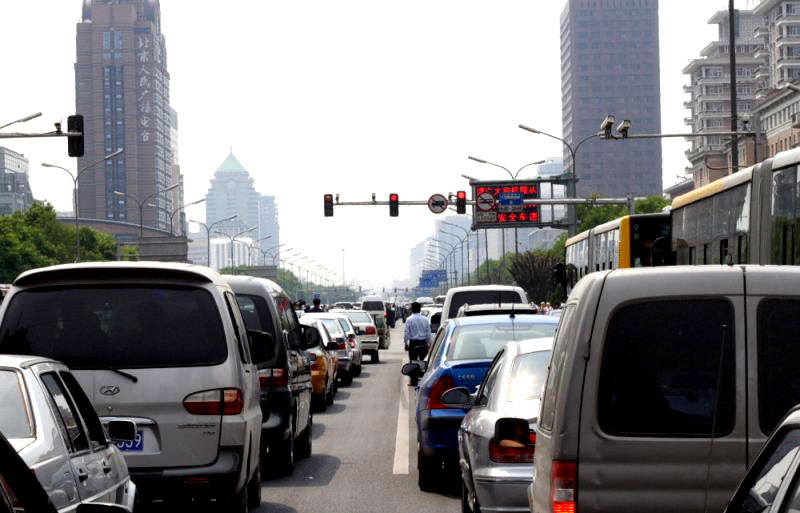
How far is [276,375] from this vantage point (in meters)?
14.3

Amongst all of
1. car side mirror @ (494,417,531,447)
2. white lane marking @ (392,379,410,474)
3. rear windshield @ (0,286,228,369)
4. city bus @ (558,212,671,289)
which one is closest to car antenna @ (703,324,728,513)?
car side mirror @ (494,417,531,447)

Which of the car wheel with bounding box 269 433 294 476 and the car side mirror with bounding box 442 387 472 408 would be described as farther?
the car wheel with bounding box 269 433 294 476

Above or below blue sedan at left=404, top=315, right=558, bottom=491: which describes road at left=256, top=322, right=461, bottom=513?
below

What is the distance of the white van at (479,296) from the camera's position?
25953mm

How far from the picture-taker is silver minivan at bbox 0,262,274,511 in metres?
10.0

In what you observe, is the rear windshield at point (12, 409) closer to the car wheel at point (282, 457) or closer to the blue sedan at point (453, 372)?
the blue sedan at point (453, 372)

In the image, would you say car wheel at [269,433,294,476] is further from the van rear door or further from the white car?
the van rear door

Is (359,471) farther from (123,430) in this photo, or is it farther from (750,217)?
(123,430)

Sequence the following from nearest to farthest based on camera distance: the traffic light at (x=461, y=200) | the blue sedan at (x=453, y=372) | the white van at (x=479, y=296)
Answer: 1. the blue sedan at (x=453, y=372)
2. the white van at (x=479, y=296)
3. the traffic light at (x=461, y=200)

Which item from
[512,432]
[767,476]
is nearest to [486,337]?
[512,432]

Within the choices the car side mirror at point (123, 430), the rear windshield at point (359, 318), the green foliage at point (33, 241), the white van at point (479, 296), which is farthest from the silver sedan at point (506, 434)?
the green foliage at point (33, 241)

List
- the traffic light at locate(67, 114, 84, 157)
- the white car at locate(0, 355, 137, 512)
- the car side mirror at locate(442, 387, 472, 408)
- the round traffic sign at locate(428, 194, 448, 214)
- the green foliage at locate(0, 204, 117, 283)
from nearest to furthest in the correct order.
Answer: the white car at locate(0, 355, 137, 512)
the car side mirror at locate(442, 387, 472, 408)
the traffic light at locate(67, 114, 84, 157)
the round traffic sign at locate(428, 194, 448, 214)
the green foliage at locate(0, 204, 117, 283)

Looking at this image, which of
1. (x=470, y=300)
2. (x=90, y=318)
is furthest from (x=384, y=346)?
(x=90, y=318)

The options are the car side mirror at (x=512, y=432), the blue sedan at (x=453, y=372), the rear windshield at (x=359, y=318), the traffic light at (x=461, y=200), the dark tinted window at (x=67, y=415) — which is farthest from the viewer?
the traffic light at (x=461, y=200)
